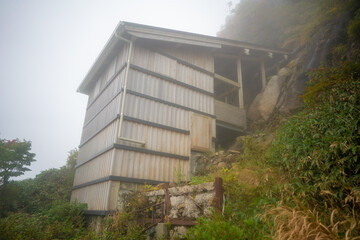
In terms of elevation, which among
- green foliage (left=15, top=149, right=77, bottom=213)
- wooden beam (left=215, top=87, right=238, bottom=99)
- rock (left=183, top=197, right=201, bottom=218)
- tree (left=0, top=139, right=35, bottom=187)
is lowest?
rock (left=183, top=197, right=201, bottom=218)

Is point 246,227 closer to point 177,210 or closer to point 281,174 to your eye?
point 281,174

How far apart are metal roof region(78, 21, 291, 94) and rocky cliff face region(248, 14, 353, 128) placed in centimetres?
246

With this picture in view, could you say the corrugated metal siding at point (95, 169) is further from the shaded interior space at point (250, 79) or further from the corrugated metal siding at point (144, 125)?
the shaded interior space at point (250, 79)

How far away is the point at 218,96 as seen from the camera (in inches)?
529

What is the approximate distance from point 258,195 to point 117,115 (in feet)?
16.5

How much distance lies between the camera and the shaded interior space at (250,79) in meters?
13.7

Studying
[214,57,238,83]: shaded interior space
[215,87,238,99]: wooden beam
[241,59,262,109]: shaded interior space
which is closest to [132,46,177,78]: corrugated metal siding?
[215,87,238,99]: wooden beam

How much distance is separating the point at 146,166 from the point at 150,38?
15.2ft

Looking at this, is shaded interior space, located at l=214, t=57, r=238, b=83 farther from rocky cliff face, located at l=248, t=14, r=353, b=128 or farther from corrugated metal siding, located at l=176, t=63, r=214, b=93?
corrugated metal siding, located at l=176, t=63, r=214, b=93

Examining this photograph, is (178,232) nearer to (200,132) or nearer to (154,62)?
(200,132)

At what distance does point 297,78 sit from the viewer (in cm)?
929

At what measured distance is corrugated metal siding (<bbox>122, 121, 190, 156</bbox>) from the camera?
7.43 meters

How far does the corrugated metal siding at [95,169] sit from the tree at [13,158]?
341cm

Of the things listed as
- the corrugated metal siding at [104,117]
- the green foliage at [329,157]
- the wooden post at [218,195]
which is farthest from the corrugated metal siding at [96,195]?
the green foliage at [329,157]
